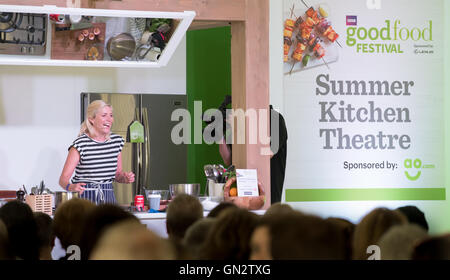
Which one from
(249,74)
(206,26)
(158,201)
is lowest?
(158,201)

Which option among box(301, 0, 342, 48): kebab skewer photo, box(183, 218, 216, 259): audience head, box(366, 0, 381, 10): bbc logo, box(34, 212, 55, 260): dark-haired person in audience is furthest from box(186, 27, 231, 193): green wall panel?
box(183, 218, 216, 259): audience head

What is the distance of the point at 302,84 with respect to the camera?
5918mm

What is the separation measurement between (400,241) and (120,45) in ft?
9.72

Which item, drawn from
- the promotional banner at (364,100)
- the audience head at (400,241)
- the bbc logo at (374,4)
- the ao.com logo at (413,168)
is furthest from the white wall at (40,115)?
the audience head at (400,241)

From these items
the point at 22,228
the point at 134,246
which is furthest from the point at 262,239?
the point at 22,228

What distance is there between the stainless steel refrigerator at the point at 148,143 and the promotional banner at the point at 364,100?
1.35m

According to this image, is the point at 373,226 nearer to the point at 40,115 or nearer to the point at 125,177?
the point at 125,177

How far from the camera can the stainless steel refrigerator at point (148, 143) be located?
649 centimetres

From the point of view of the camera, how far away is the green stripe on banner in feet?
19.4

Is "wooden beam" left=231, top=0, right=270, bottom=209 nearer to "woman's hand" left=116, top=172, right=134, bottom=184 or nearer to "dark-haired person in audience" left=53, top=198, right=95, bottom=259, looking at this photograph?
"woman's hand" left=116, top=172, right=134, bottom=184
